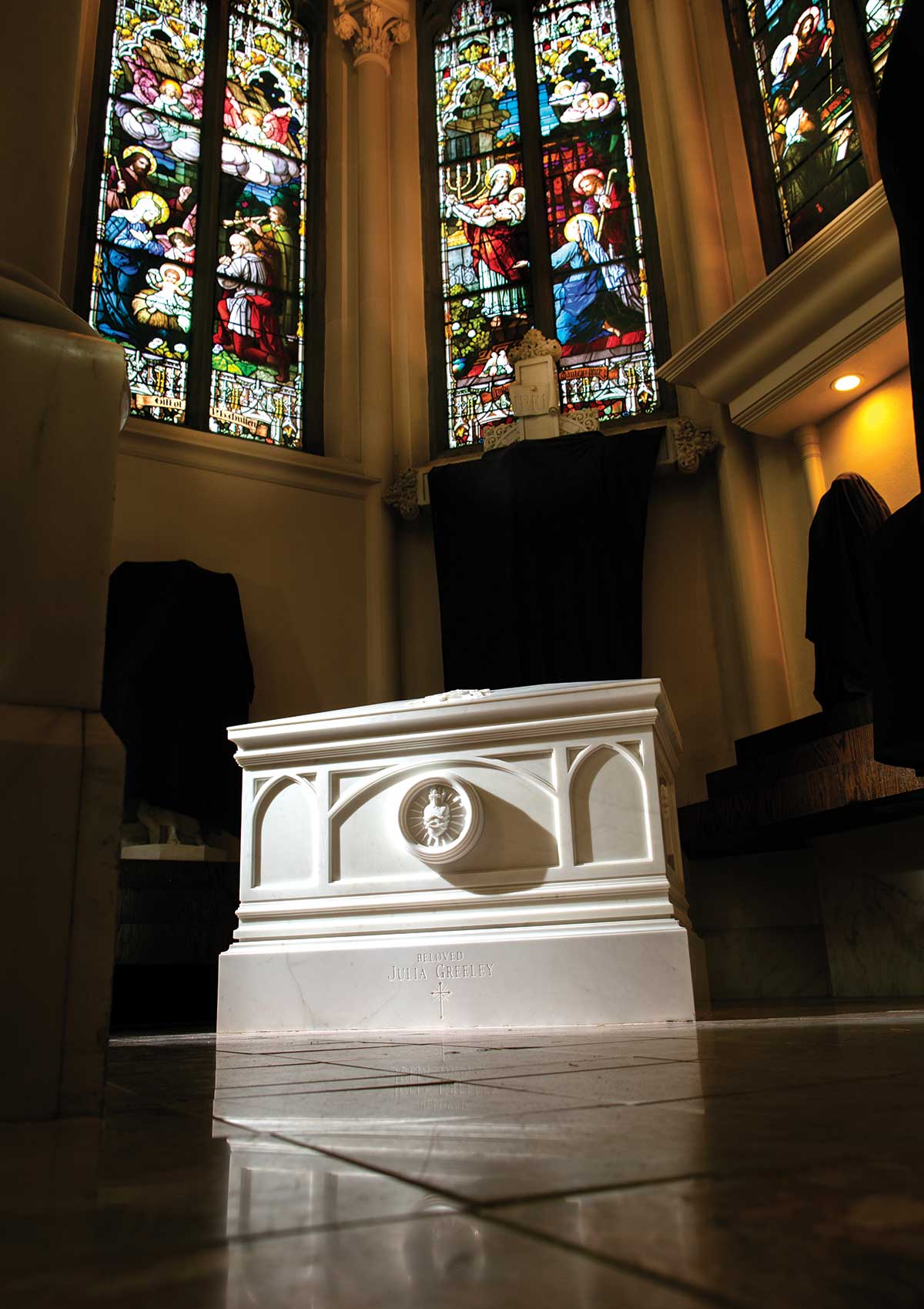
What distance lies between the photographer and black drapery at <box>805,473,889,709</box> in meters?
5.40

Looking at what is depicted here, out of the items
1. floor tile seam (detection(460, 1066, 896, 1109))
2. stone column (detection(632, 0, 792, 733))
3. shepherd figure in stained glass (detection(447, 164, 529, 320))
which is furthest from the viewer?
shepherd figure in stained glass (detection(447, 164, 529, 320))

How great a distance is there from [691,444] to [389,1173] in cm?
677

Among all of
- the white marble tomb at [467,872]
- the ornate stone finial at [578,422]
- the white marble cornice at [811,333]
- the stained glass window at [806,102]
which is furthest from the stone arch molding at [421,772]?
the stained glass window at [806,102]

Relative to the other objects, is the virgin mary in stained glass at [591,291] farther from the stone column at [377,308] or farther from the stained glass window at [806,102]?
the stone column at [377,308]

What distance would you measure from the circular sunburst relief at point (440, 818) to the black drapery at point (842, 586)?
117 inches

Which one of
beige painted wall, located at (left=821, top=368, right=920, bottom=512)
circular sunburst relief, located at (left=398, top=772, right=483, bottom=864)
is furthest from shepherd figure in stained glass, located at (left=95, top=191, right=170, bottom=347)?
circular sunburst relief, located at (left=398, top=772, right=483, bottom=864)

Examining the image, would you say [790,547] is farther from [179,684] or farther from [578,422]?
[179,684]

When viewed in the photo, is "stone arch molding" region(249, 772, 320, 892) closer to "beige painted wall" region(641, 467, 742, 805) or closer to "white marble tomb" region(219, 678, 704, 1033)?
"white marble tomb" region(219, 678, 704, 1033)

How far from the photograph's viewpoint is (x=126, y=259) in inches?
306

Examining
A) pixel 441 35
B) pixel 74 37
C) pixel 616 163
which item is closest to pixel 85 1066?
pixel 74 37

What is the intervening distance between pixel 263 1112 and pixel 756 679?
5865mm

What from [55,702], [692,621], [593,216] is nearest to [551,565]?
[692,621]

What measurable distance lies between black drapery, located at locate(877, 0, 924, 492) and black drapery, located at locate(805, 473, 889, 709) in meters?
4.47

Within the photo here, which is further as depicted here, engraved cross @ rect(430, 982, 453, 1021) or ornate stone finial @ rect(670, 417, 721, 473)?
ornate stone finial @ rect(670, 417, 721, 473)
